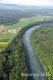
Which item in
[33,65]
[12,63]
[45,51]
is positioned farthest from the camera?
[45,51]

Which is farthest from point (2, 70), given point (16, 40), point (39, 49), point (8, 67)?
point (16, 40)

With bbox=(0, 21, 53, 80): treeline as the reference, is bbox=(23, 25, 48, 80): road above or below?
below

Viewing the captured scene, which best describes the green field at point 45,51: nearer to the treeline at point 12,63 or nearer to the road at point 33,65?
the road at point 33,65

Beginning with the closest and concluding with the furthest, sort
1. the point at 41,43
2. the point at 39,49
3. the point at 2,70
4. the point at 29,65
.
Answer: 1. the point at 2,70
2. the point at 29,65
3. the point at 39,49
4. the point at 41,43

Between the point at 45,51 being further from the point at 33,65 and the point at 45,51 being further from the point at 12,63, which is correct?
the point at 12,63

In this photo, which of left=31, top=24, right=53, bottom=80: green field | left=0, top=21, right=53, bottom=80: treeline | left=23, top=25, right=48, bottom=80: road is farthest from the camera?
left=31, top=24, right=53, bottom=80: green field

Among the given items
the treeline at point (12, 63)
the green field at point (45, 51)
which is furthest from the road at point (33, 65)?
the treeline at point (12, 63)

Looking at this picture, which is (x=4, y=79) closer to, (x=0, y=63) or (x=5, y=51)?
(x=0, y=63)

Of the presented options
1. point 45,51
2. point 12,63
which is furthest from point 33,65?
point 45,51

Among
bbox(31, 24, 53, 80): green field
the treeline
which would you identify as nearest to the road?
bbox(31, 24, 53, 80): green field

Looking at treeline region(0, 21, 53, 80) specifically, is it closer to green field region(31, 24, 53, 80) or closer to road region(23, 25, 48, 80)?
road region(23, 25, 48, 80)

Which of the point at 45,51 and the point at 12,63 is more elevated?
the point at 12,63
